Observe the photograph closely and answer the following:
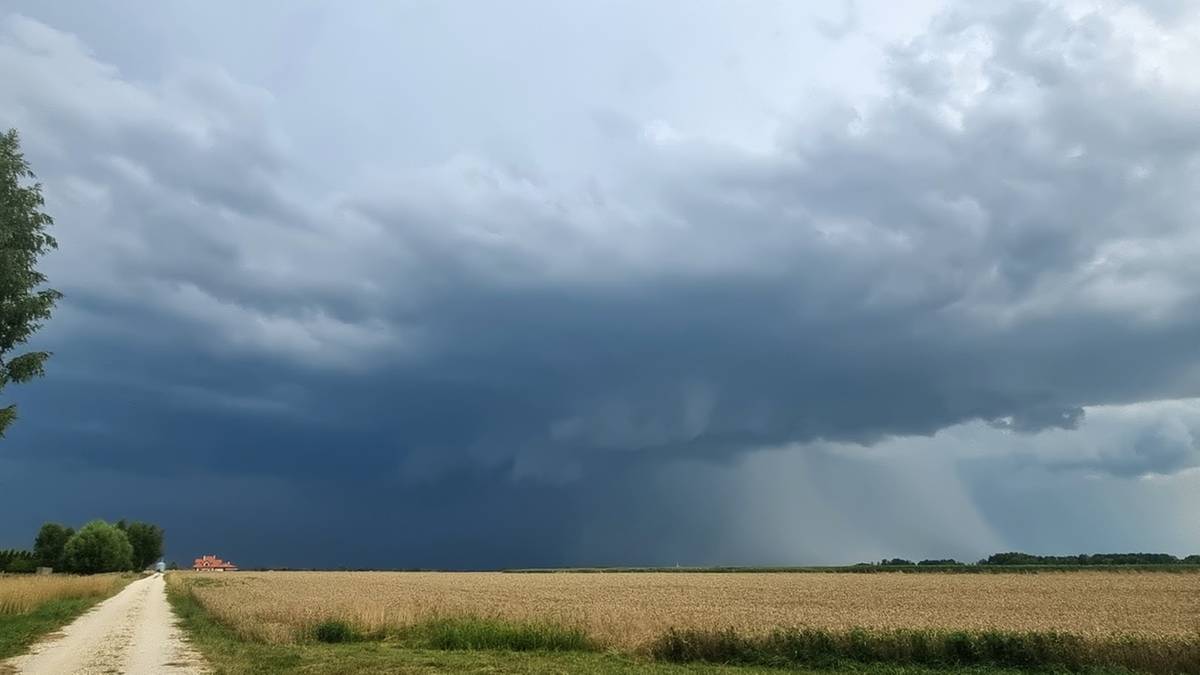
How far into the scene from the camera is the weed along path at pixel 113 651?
20719 mm

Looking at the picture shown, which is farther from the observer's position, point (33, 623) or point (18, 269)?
point (33, 623)

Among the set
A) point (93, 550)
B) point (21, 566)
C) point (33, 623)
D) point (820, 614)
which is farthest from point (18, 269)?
point (93, 550)

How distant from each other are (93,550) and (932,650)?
165617 mm

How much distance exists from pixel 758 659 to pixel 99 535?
16499 cm

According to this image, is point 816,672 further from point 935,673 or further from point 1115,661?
point 1115,661

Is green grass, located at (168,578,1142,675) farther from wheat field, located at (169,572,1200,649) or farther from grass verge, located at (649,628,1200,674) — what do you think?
wheat field, located at (169,572,1200,649)

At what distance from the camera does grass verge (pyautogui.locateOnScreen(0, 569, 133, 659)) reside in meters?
27.1

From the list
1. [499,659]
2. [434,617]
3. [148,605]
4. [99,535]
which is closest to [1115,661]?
[499,659]

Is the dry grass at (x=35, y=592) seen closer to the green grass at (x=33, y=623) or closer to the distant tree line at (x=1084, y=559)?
the green grass at (x=33, y=623)

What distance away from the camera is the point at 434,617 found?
31828mm

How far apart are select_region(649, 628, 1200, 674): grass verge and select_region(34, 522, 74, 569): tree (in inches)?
7148

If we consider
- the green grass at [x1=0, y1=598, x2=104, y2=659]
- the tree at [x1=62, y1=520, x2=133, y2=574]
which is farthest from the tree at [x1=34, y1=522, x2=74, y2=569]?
the green grass at [x1=0, y1=598, x2=104, y2=659]

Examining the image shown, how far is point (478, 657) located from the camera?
75.7ft

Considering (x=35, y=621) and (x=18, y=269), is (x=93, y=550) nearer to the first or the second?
(x=35, y=621)
